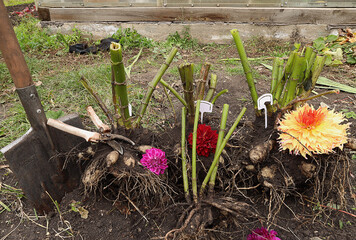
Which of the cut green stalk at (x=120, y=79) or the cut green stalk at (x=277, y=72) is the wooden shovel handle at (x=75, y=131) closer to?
the cut green stalk at (x=120, y=79)

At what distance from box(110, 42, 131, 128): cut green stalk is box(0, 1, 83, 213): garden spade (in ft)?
0.99

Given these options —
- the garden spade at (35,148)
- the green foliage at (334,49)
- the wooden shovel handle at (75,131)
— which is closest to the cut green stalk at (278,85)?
the wooden shovel handle at (75,131)

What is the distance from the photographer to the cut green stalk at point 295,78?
1.26 meters

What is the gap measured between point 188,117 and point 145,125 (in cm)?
63

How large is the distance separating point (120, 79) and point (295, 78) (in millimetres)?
886

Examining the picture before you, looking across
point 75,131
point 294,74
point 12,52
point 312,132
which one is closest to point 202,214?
point 312,132

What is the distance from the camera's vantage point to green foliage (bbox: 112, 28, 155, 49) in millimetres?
3740

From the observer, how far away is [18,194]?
1.50m

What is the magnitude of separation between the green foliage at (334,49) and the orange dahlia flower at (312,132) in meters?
2.43

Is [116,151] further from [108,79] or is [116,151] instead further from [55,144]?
[108,79]

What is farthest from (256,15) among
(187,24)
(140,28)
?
(140,28)

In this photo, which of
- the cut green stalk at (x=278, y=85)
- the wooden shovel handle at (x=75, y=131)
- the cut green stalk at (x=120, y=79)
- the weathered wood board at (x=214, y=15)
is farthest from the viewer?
the weathered wood board at (x=214, y=15)

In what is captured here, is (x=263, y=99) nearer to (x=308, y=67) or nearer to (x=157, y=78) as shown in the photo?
(x=308, y=67)

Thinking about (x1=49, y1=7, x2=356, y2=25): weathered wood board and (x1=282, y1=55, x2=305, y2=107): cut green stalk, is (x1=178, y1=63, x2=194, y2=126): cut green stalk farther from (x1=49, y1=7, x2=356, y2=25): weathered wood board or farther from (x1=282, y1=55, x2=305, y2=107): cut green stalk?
(x1=49, y1=7, x2=356, y2=25): weathered wood board
